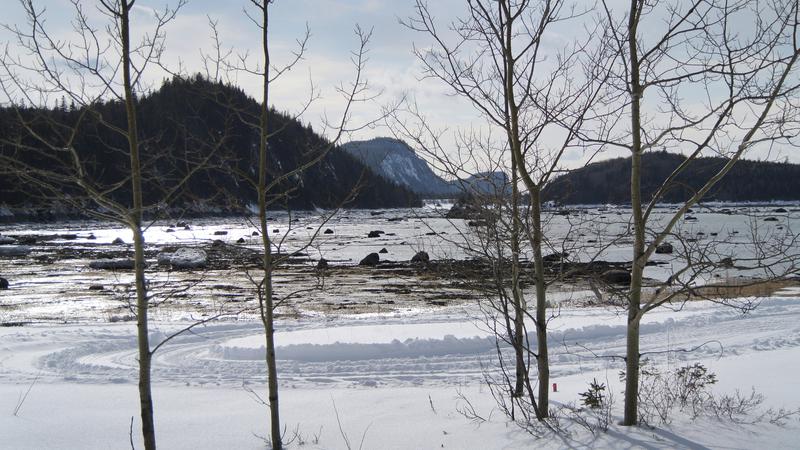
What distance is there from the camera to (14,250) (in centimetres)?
3881

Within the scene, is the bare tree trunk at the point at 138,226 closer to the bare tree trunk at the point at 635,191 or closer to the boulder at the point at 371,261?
the bare tree trunk at the point at 635,191

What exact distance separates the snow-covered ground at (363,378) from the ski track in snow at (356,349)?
3cm

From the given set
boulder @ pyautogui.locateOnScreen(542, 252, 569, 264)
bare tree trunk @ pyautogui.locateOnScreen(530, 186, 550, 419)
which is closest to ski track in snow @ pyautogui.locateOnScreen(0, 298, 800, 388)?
boulder @ pyautogui.locateOnScreen(542, 252, 569, 264)

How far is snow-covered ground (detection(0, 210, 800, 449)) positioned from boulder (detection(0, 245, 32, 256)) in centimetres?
2846

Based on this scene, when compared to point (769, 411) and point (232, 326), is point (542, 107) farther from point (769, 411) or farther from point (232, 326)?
point (232, 326)

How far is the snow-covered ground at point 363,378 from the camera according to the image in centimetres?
571

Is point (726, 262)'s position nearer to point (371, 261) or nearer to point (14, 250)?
point (371, 261)

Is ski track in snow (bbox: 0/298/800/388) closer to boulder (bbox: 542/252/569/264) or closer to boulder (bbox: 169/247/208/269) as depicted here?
boulder (bbox: 542/252/569/264)

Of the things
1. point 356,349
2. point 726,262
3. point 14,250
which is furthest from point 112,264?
point 726,262

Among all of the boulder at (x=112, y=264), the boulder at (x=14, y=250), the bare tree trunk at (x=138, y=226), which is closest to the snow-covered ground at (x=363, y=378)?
the bare tree trunk at (x=138, y=226)

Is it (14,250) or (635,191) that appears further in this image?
(14,250)

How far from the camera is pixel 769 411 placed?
5113 millimetres

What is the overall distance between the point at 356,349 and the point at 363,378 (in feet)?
5.65

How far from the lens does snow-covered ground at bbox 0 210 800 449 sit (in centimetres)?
571
